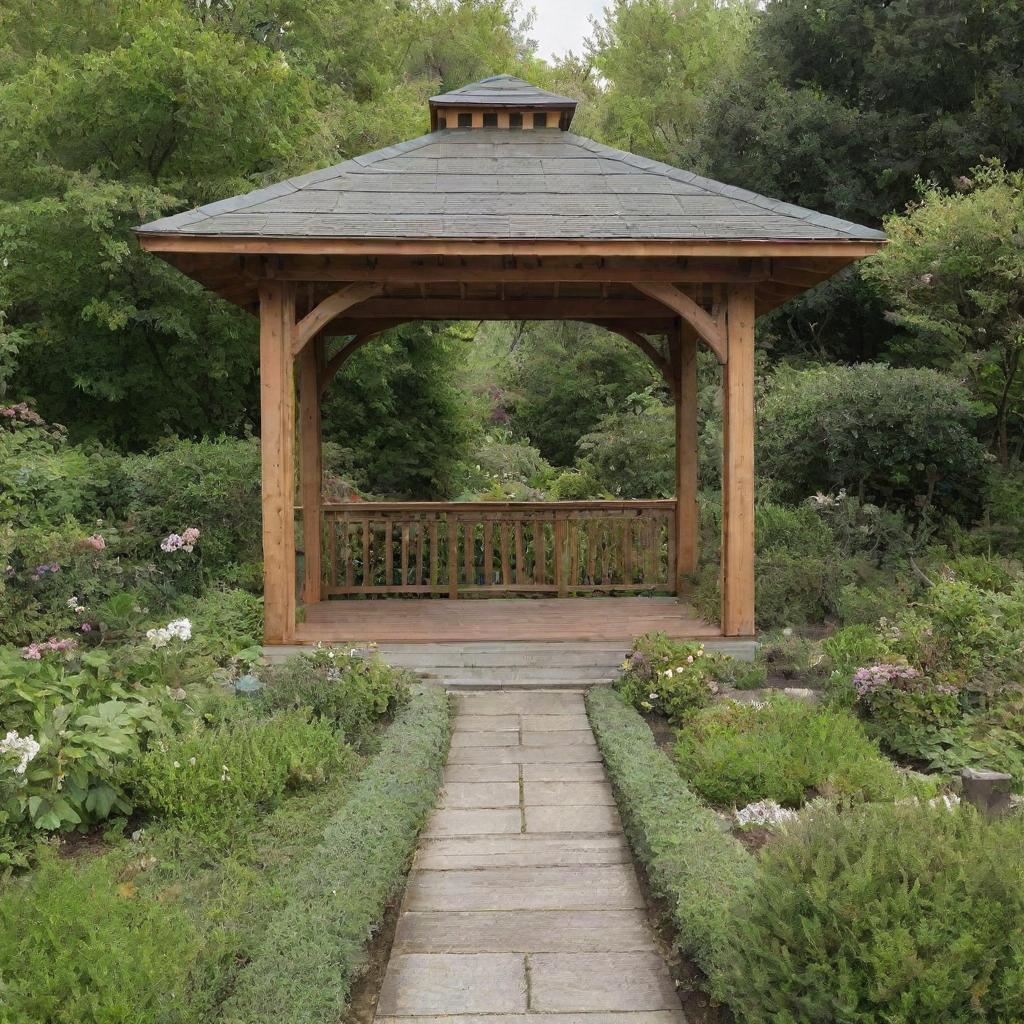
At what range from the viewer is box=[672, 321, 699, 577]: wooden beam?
Result: 8.74 metres

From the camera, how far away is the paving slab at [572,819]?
14.1ft

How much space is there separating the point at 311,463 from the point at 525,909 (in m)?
5.74

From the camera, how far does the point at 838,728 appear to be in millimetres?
4707

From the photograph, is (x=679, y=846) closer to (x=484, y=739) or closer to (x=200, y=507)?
(x=484, y=739)

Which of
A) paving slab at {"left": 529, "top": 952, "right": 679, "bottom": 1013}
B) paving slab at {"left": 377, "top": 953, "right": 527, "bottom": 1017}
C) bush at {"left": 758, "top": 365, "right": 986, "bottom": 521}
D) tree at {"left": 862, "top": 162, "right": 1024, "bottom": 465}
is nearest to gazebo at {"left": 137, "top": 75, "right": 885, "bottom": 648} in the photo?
bush at {"left": 758, "top": 365, "right": 986, "bottom": 521}

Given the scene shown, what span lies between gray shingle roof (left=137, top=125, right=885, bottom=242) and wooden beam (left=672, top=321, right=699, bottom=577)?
6.05 feet

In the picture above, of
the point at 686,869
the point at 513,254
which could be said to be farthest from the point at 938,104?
the point at 686,869

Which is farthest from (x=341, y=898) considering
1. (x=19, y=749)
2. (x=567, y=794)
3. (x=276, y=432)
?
(x=276, y=432)

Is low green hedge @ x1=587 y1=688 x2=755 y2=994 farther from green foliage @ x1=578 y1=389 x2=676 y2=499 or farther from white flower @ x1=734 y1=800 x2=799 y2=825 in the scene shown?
green foliage @ x1=578 y1=389 x2=676 y2=499

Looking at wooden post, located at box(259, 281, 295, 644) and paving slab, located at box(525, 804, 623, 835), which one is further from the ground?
wooden post, located at box(259, 281, 295, 644)

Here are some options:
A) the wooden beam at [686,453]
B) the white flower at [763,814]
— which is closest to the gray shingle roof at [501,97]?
the wooden beam at [686,453]

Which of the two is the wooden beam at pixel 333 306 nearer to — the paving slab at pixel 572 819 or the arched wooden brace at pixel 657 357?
the arched wooden brace at pixel 657 357

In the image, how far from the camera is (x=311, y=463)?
870cm

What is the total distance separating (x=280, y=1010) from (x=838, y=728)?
117 inches
